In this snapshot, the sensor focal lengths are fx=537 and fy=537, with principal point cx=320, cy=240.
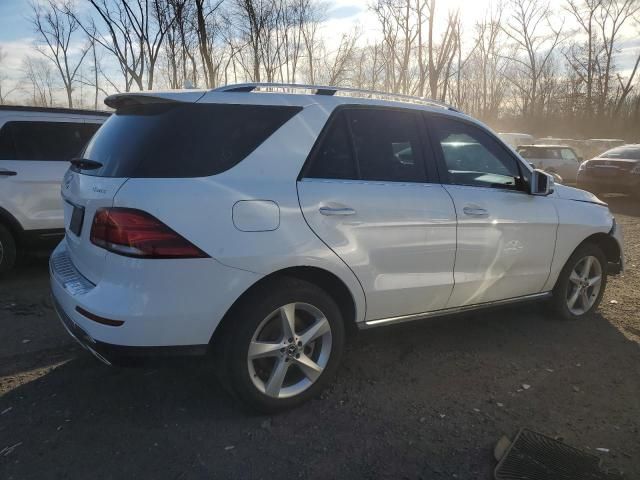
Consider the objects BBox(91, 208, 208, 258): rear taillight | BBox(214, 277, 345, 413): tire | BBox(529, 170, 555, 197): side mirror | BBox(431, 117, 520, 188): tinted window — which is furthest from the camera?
BBox(529, 170, 555, 197): side mirror

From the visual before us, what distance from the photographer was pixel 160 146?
8.71 ft

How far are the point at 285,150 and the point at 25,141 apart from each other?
13.2 feet

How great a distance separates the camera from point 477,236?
3.58 m

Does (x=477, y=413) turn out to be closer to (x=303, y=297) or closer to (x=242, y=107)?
(x=303, y=297)

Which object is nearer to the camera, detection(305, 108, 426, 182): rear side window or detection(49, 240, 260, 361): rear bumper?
detection(49, 240, 260, 361): rear bumper

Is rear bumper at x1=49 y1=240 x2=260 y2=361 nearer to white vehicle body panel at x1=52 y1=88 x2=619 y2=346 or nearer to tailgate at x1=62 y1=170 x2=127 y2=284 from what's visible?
white vehicle body panel at x1=52 y1=88 x2=619 y2=346

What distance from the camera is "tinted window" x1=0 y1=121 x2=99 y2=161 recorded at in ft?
18.1

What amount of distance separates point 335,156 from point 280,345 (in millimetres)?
1107

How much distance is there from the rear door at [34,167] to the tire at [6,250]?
7.1 inches

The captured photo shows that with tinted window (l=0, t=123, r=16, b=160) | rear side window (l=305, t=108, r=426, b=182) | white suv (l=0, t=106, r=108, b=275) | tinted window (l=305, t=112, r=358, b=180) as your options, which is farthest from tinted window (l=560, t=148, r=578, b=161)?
tinted window (l=305, t=112, r=358, b=180)

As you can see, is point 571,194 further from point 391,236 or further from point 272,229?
point 272,229

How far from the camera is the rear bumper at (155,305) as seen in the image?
2488 mm

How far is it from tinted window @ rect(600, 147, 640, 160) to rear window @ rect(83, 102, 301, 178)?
1381 centimetres

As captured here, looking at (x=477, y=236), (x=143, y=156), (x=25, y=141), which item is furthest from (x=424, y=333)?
(x=25, y=141)
